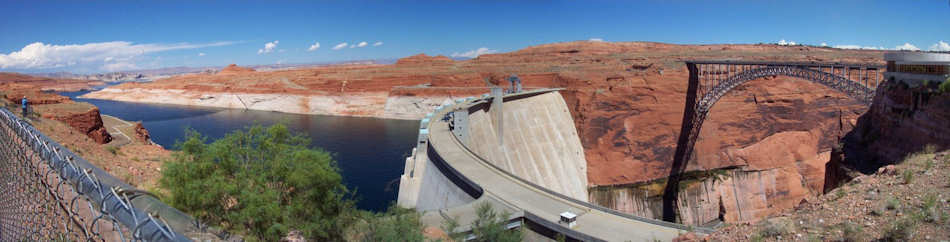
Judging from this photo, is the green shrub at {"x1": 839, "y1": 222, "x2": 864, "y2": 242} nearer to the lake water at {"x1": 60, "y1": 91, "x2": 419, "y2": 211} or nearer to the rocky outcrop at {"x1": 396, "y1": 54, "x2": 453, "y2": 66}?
the lake water at {"x1": 60, "y1": 91, "x2": 419, "y2": 211}

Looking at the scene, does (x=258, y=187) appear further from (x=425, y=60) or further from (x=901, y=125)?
(x=425, y=60)

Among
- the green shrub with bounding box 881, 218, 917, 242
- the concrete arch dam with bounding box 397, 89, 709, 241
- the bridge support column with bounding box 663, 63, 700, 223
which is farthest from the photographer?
the bridge support column with bounding box 663, 63, 700, 223

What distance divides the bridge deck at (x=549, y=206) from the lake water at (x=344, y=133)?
15.3ft

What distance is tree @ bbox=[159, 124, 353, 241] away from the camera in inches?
392

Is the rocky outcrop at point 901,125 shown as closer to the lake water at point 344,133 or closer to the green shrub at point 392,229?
the green shrub at point 392,229

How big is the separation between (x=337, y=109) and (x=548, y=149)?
45254 mm

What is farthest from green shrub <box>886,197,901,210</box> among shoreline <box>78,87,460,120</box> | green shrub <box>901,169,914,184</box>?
shoreline <box>78,87,460,120</box>

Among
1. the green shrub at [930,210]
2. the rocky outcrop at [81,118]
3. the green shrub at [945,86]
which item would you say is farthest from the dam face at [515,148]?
the green shrub at [945,86]

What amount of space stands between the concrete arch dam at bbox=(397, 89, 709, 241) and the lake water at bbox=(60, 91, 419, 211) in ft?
12.1

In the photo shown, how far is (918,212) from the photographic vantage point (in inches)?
291

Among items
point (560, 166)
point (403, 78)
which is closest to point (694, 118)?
point (560, 166)

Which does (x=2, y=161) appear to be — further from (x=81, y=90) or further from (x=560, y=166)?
(x=81, y=90)

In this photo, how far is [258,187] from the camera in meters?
10.9

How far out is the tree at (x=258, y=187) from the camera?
9.95 metres
